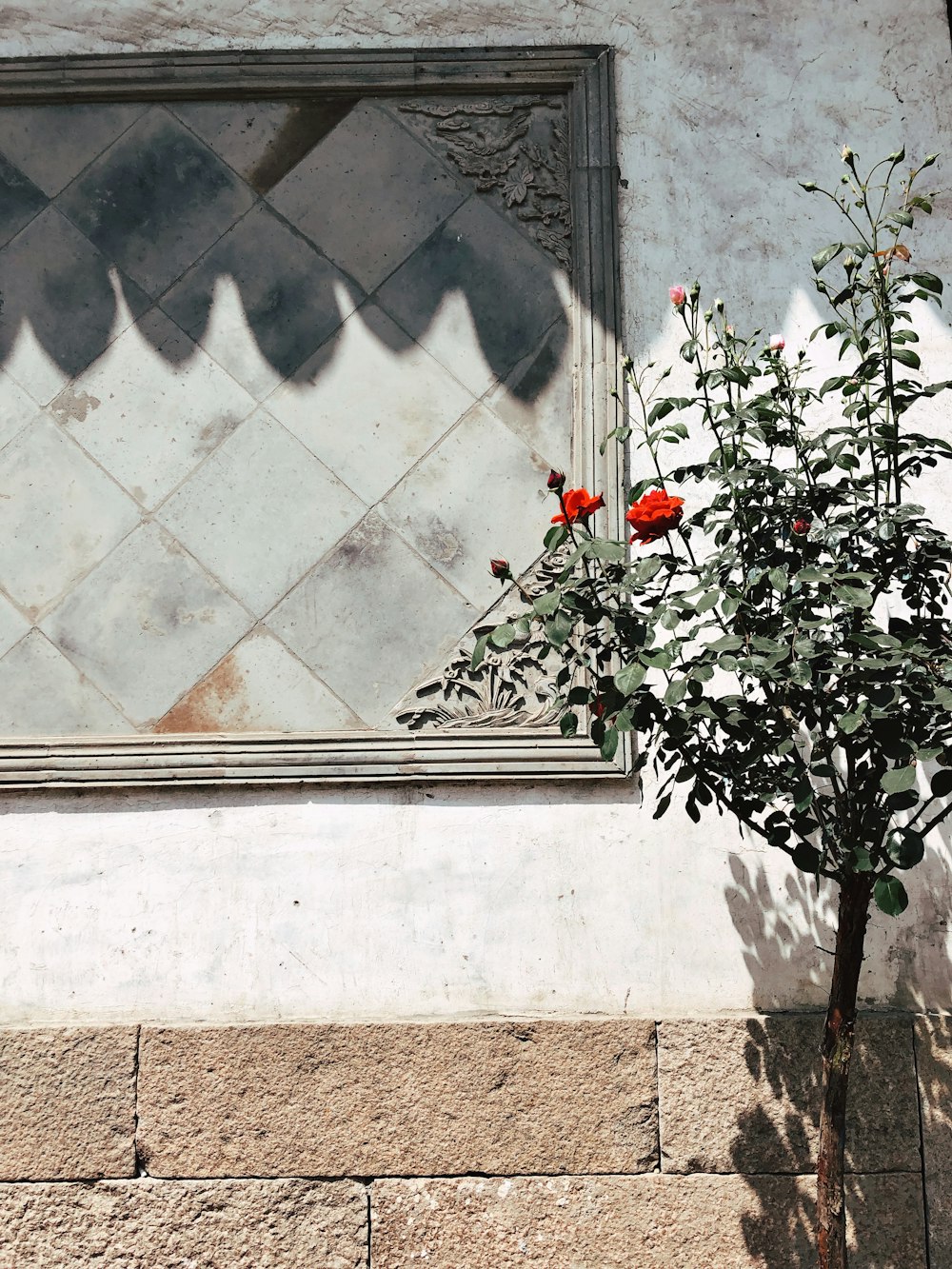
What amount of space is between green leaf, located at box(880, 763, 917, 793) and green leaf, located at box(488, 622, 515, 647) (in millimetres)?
754

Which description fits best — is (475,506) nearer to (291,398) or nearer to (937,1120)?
(291,398)

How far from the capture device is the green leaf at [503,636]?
2428mm

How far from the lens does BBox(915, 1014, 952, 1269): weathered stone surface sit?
3.04 meters

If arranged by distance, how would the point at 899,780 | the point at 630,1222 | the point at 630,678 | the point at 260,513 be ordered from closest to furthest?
the point at 899,780 < the point at 630,678 < the point at 630,1222 < the point at 260,513

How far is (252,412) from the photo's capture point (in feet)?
11.8

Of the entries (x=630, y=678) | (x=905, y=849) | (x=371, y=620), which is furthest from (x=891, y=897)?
(x=371, y=620)

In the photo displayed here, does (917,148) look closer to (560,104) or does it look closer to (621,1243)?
(560,104)

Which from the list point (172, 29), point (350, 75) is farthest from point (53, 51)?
point (350, 75)

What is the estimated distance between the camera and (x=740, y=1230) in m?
3.02

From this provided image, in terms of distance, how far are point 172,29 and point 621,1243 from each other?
3683 mm

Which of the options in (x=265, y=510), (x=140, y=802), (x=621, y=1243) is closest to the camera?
(x=621, y=1243)

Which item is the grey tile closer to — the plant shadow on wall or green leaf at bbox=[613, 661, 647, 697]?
green leaf at bbox=[613, 661, 647, 697]

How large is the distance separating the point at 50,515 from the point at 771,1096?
2.51m

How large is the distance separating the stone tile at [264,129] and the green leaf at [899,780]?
2565mm
